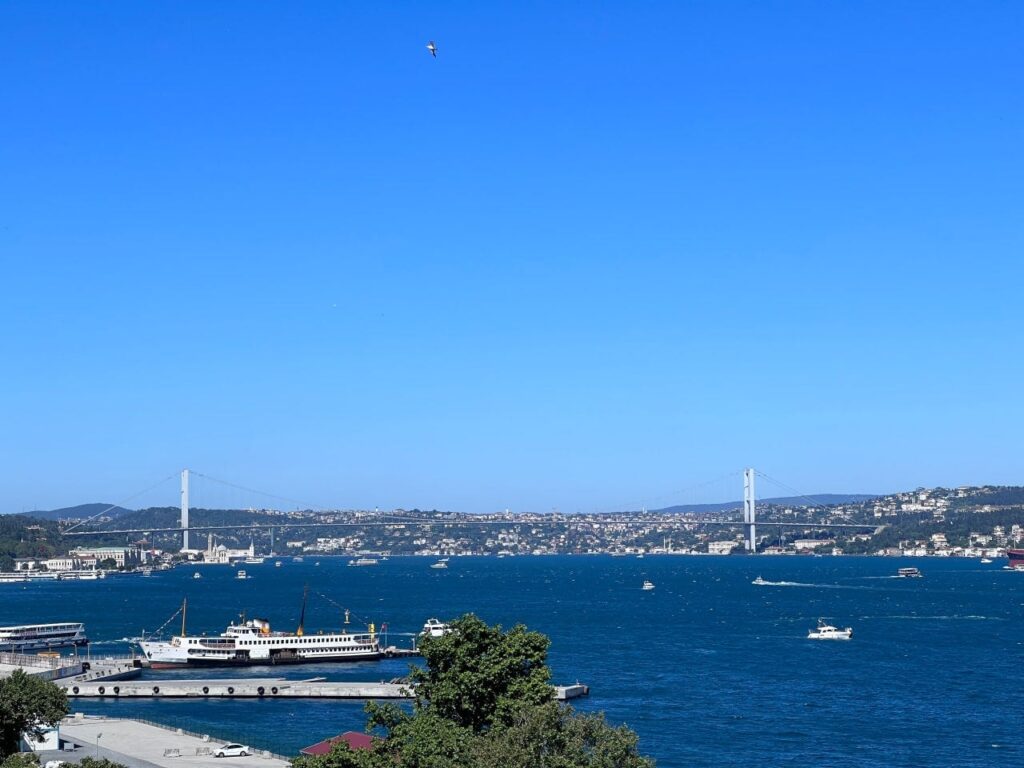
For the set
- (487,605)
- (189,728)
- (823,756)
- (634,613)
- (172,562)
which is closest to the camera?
(823,756)

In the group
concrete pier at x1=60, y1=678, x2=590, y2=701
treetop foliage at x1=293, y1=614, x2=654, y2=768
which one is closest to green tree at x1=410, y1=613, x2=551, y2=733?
treetop foliage at x1=293, y1=614, x2=654, y2=768

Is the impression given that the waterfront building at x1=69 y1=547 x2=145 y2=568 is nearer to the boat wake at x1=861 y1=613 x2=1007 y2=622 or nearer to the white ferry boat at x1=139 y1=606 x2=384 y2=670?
the boat wake at x1=861 y1=613 x2=1007 y2=622

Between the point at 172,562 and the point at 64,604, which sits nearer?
the point at 64,604

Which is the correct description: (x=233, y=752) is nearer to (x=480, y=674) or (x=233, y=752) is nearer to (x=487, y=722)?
(x=487, y=722)

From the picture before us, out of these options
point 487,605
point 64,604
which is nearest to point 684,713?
point 487,605

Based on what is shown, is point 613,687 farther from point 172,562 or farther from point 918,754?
point 172,562

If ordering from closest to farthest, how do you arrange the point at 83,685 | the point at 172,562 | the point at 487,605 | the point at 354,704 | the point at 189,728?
the point at 189,728
the point at 354,704
the point at 83,685
the point at 487,605
the point at 172,562

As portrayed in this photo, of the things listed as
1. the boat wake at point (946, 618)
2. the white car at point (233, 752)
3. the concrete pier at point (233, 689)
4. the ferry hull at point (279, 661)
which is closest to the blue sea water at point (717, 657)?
the boat wake at point (946, 618)

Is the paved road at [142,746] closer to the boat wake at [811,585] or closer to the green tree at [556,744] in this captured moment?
the green tree at [556,744]
